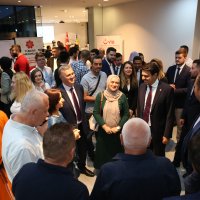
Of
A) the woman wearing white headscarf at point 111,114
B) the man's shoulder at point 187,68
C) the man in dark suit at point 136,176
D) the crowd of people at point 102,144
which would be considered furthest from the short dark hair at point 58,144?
the man's shoulder at point 187,68

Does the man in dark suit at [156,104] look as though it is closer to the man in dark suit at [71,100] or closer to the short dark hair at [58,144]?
the man in dark suit at [71,100]

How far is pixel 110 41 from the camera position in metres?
8.89

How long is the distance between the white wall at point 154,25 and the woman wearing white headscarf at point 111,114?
4353mm

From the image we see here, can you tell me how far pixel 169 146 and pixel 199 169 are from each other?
118 inches

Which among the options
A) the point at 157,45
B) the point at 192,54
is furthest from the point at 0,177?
the point at 157,45

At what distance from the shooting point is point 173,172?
1.32 meters

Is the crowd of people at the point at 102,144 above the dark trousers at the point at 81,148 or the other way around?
above

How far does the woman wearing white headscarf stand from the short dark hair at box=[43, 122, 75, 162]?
Answer: 1.61 m

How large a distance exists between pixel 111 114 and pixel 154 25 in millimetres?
5639

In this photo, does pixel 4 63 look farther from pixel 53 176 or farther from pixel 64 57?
pixel 53 176

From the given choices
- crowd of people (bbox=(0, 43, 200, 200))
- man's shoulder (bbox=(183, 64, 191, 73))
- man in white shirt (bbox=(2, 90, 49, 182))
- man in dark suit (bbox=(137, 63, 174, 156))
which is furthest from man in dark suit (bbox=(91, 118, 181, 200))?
man's shoulder (bbox=(183, 64, 191, 73))

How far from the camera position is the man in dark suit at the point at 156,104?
264 centimetres

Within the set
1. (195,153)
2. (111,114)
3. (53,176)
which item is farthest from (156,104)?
(53,176)

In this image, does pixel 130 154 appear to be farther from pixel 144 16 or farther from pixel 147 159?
pixel 144 16
